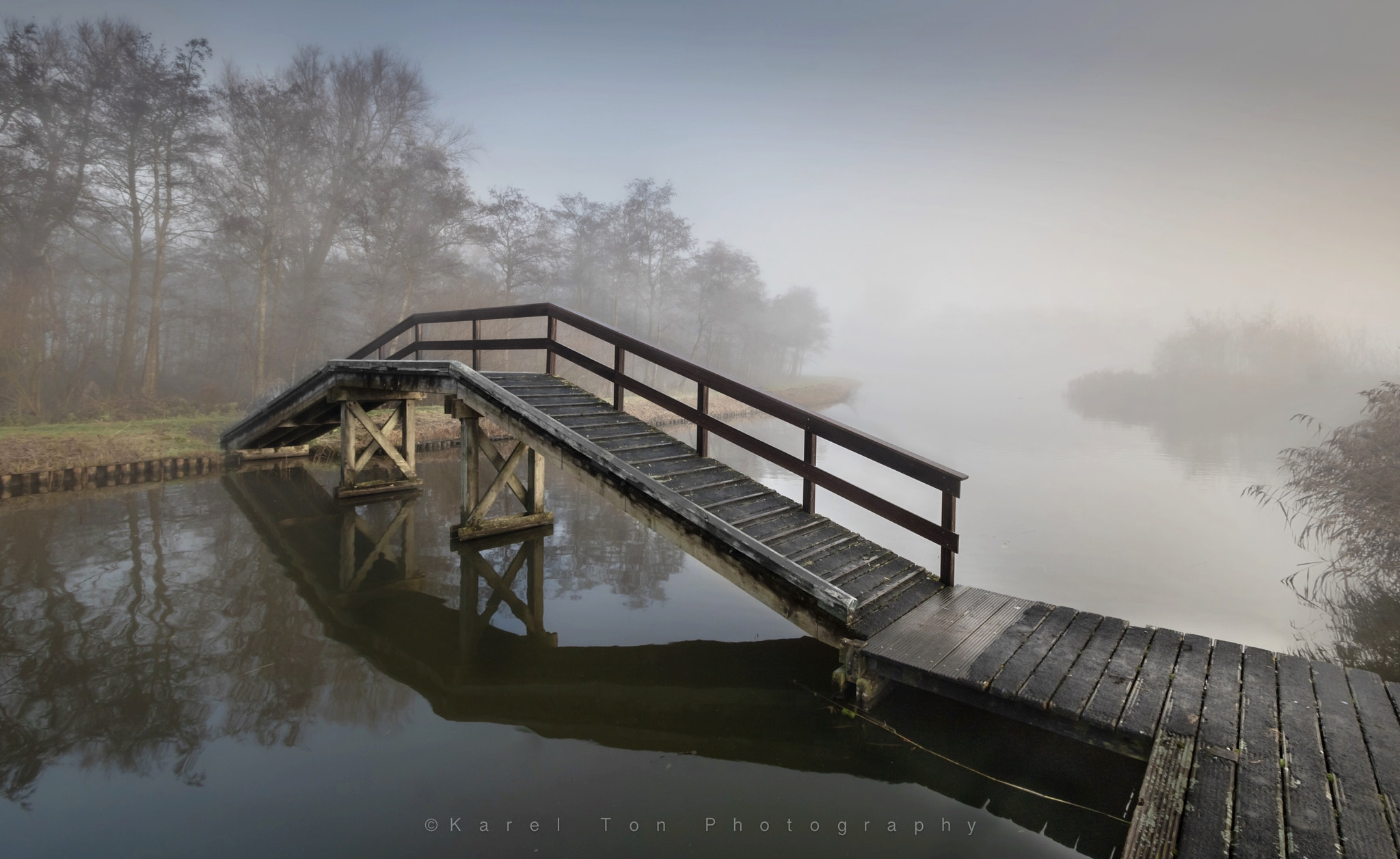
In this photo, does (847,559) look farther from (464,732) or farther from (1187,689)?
(464,732)

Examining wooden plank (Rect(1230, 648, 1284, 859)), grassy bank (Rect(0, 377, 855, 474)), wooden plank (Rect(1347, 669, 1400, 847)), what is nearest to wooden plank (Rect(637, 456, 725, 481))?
wooden plank (Rect(1230, 648, 1284, 859))

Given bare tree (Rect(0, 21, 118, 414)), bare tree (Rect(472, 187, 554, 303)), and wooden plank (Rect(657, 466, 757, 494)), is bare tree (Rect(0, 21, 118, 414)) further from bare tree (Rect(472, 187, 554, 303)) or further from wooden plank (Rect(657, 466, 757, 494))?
wooden plank (Rect(657, 466, 757, 494))

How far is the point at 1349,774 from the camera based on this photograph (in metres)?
2.73

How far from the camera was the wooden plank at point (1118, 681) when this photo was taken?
3.21 meters

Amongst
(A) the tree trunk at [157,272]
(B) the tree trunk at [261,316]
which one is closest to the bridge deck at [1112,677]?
(B) the tree trunk at [261,316]

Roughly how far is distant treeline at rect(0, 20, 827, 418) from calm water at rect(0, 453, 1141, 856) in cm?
1404

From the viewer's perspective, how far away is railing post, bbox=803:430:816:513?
17.3 ft

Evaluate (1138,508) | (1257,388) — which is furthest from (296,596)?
(1257,388)

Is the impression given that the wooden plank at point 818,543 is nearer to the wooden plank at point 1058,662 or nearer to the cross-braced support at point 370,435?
the wooden plank at point 1058,662

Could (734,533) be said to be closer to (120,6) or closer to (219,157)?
(219,157)

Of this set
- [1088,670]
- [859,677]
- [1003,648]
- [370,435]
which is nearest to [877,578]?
[859,677]

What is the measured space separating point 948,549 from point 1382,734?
2418 mm

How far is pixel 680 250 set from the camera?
33.2 meters

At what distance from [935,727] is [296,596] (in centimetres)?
592
